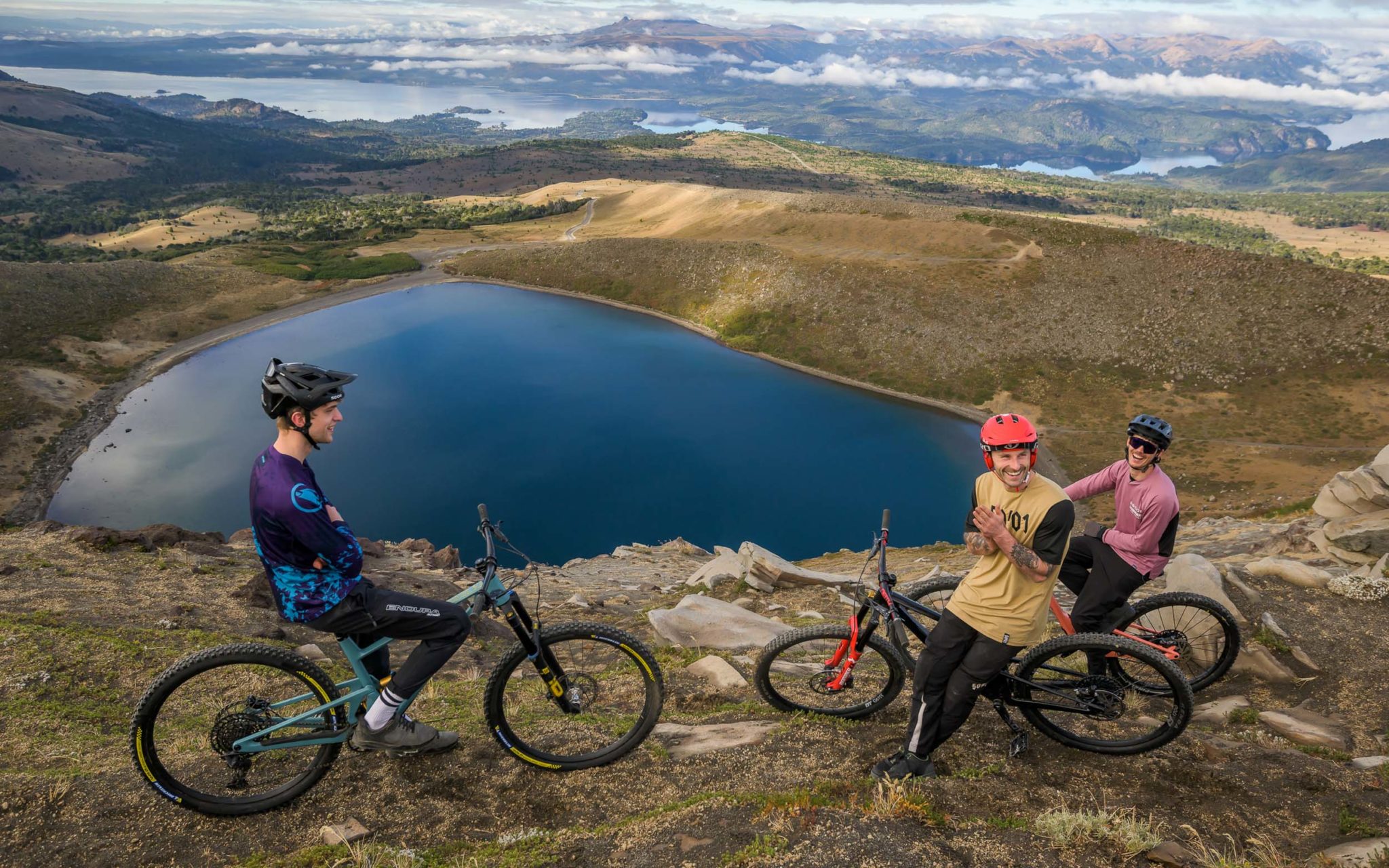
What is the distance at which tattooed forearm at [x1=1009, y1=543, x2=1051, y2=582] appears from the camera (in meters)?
6.19

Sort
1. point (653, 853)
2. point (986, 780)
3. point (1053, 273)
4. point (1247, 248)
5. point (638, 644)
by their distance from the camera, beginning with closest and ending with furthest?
point (653, 853) < point (986, 780) < point (638, 644) < point (1053, 273) < point (1247, 248)

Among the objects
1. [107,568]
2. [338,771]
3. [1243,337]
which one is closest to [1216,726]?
[338,771]

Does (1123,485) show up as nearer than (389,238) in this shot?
Yes

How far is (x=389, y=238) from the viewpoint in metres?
136

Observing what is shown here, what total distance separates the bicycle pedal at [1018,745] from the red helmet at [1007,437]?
326 centimetres

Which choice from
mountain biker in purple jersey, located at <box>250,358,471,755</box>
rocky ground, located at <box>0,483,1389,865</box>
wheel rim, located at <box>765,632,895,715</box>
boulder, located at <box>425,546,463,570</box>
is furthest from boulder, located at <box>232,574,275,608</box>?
wheel rim, located at <box>765,632,895,715</box>

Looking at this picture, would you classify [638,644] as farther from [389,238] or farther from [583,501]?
[389,238]

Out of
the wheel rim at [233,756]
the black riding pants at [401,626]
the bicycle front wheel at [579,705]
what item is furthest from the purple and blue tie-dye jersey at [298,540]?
the bicycle front wheel at [579,705]

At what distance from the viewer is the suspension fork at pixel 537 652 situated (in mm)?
7109

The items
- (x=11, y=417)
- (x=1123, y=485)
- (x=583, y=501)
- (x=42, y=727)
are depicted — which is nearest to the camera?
(x=42, y=727)

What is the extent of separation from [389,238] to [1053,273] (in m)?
121

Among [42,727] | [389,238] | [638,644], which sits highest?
[638,644]

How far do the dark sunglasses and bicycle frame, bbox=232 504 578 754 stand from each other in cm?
775

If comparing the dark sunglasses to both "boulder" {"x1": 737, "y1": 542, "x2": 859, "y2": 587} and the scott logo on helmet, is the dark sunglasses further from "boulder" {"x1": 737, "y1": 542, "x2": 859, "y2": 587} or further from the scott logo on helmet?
the scott logo on helmet
